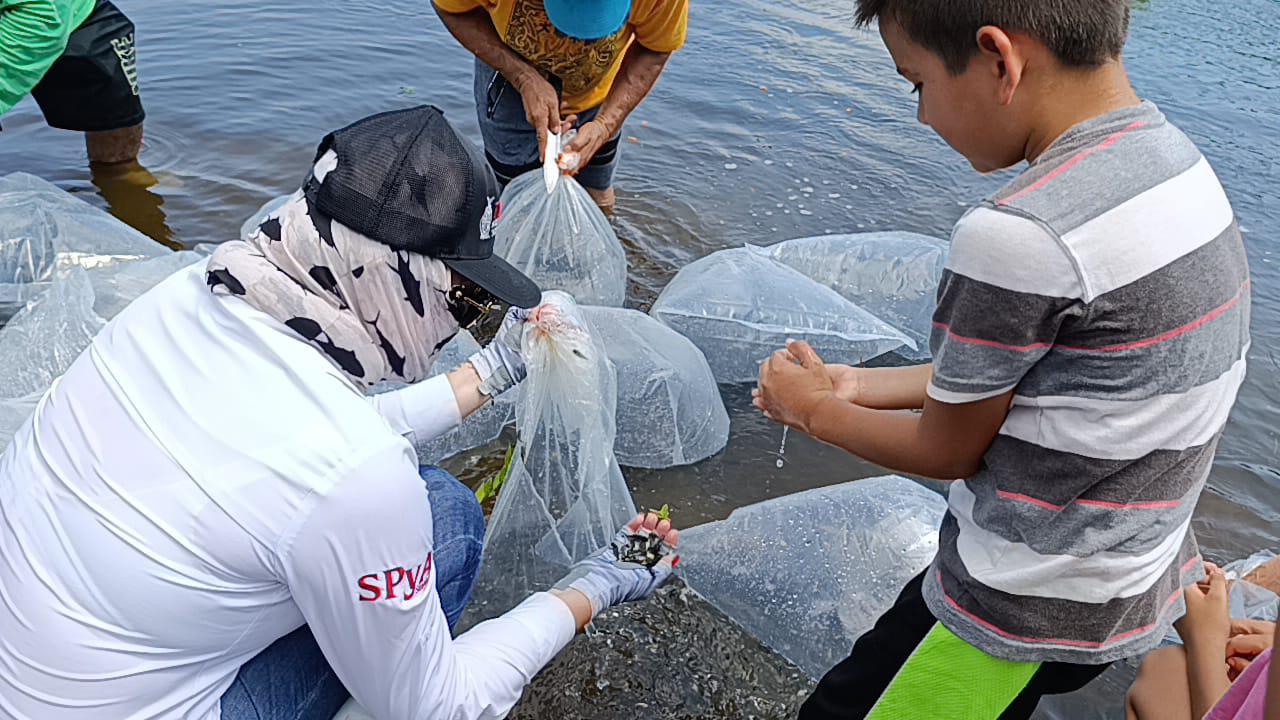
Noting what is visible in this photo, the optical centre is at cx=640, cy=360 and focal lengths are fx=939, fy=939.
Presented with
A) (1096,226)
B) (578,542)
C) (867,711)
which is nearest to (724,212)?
(578,542)

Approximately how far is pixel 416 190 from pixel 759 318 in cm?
161

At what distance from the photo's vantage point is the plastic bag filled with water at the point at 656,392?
2.48 metres

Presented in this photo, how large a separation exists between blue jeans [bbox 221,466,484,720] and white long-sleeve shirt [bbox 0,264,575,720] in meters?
0.08

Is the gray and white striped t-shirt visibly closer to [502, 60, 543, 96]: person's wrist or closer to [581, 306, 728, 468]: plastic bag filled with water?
[581, 306, 728, 468]: plastic bag filled with water

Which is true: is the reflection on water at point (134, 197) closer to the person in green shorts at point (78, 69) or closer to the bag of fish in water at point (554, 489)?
the person in green shorts at point (78, 69)

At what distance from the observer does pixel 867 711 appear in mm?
1517

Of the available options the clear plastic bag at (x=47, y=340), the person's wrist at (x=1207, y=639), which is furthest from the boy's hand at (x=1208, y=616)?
the clear plastic bag at (x=47, y=340)

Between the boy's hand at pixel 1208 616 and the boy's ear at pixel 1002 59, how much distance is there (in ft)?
3.02

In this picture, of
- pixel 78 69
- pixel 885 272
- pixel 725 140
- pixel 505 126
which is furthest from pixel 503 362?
pixel 725 140

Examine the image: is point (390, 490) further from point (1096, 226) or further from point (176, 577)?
point (1096, 226)

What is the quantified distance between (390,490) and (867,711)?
85 cm

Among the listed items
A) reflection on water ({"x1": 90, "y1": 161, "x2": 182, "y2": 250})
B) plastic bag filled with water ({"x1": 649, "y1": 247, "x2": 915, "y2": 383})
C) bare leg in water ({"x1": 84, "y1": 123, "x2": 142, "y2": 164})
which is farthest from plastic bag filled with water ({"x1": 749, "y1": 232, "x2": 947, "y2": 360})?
bare leg in water ({"x1": 84, "y1": 123, "x2": 142, "y2": 164})

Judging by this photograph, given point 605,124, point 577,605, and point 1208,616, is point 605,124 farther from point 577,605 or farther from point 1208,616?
point 1208,616

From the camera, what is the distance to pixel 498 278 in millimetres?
1448
